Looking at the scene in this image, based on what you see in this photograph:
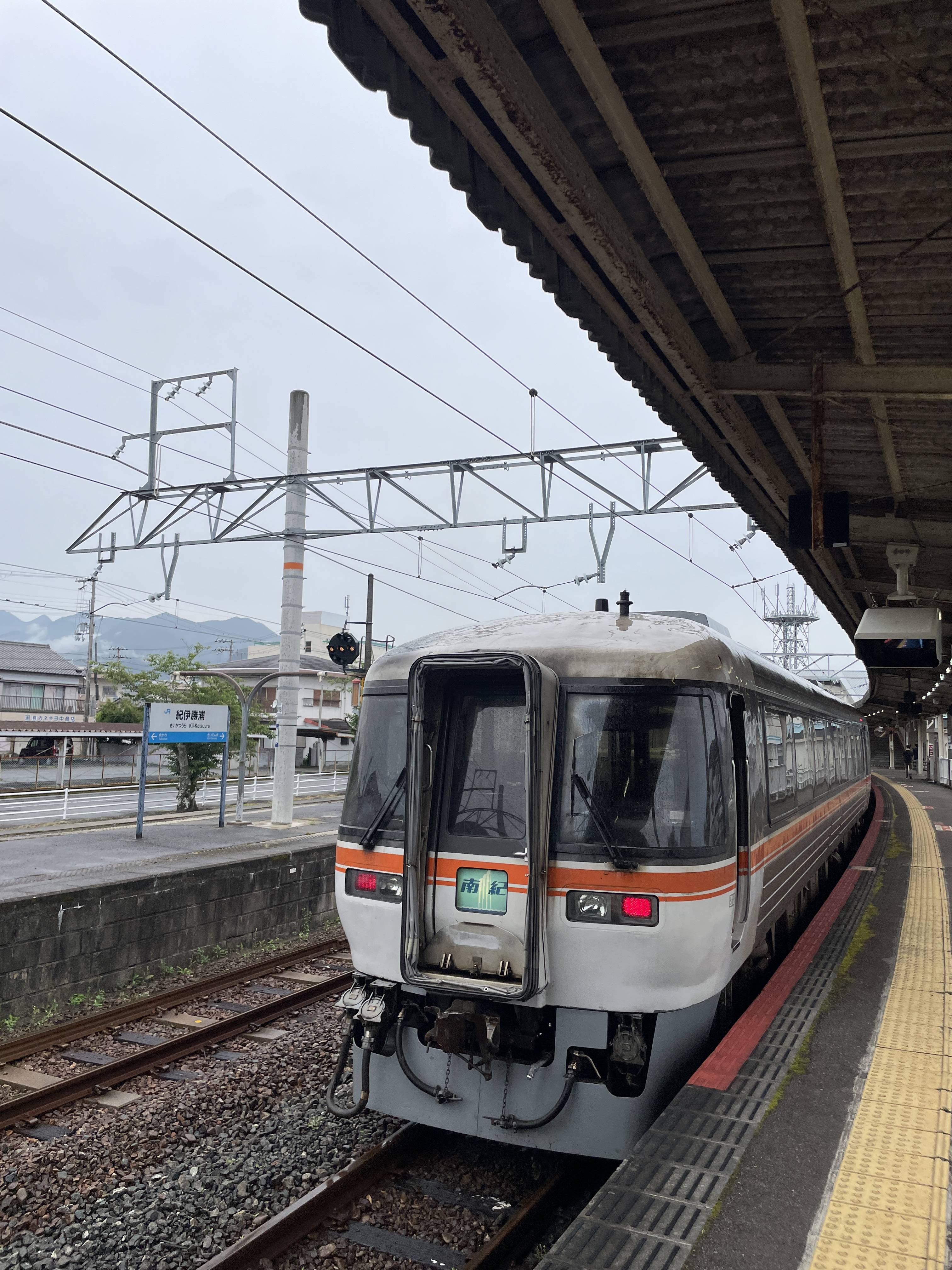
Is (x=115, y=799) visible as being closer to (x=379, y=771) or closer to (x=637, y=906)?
(x=379, y=771)

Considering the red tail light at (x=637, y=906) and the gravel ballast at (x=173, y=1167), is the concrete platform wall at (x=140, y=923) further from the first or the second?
the red tail light at (x=637, y=906)

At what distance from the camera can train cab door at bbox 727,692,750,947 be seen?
5.09 meters

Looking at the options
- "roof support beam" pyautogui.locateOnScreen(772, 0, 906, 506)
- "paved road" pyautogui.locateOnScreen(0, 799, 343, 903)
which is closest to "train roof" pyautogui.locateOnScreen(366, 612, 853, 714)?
Result: "roof support beam" pyautogui.locateOnScreen(772, 0, 906, 506)

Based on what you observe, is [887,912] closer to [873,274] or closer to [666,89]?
[873,274]

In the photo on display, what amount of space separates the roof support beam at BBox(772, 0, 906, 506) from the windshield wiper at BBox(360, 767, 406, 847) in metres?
3.67

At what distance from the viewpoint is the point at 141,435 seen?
624 inches

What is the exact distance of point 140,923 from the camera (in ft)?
29.7

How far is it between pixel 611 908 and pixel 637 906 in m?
0.13

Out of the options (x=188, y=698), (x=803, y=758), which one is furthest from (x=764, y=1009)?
(x=188, y=698)

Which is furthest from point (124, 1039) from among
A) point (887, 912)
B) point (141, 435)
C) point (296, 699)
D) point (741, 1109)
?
point (141, 435)

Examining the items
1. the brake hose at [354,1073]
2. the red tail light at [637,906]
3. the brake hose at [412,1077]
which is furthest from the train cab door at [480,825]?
the brake hose at [354,1073]

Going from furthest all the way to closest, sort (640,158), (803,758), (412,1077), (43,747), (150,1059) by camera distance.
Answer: (43,747)
(803,758)
(150,1059)
(412,1077)
(640,158)

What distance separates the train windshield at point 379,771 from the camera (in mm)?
4953

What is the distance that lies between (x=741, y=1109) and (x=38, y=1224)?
3.51 meters
